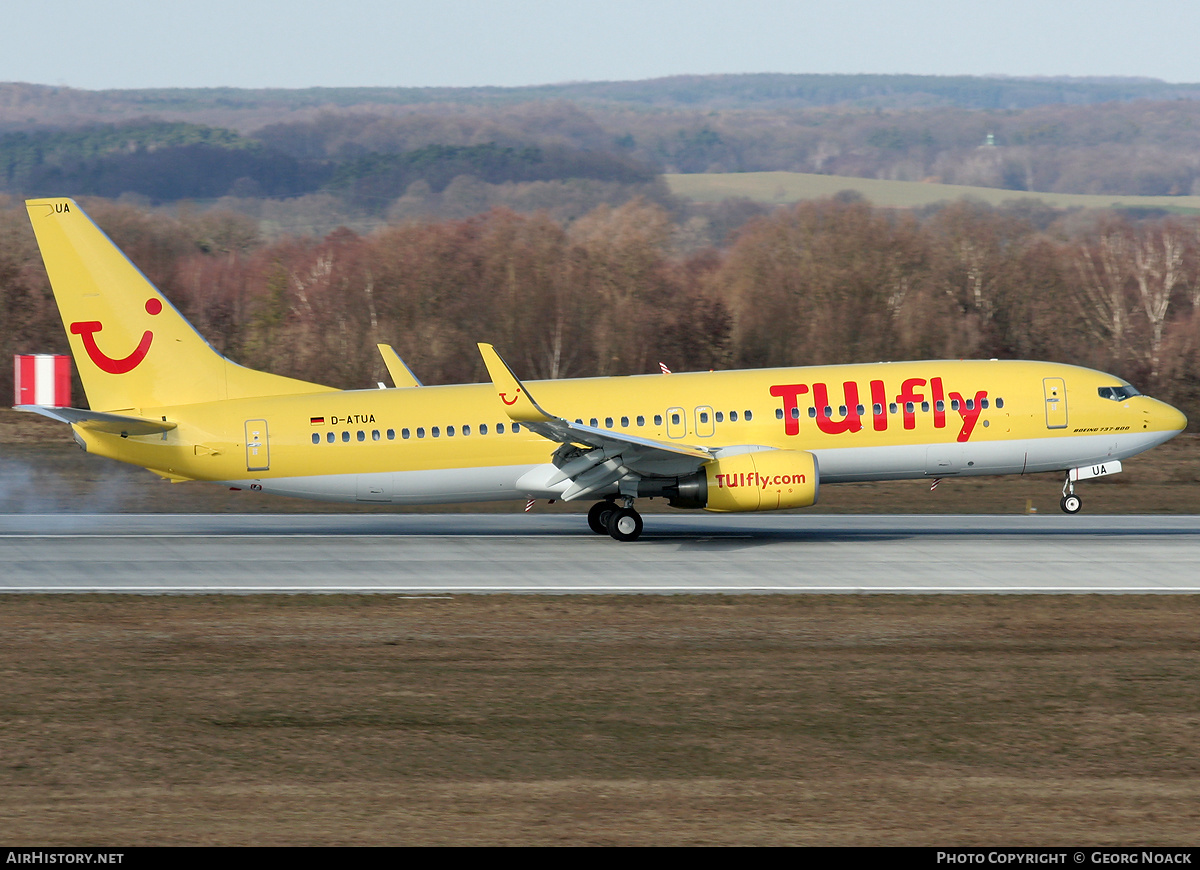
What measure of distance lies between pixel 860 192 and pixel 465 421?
423ft

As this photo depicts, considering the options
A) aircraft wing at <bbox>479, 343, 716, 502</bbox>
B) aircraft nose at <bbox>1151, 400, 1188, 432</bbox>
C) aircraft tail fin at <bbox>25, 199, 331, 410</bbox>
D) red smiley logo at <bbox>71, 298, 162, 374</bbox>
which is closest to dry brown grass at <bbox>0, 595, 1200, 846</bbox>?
aircraft wing at <bbox>479, 343, 716, 502</bbox>

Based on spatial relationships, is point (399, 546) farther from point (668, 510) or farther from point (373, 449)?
point (668, 510)

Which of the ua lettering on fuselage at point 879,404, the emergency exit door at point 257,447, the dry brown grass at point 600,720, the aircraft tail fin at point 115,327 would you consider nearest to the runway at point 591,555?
the dry brown grass at point 600,720

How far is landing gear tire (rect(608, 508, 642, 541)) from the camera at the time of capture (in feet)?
103

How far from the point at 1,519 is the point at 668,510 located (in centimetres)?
1921

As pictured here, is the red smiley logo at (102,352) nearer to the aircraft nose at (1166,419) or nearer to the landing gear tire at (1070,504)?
the landing gear tire at (1070,504)

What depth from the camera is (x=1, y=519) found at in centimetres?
3653

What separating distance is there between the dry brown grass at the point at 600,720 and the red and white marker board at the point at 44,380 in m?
38.2

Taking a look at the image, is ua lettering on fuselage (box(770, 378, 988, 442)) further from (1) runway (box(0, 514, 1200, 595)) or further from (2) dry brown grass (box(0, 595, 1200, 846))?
(2) dry brown grass (box(0, 595, 1200, 846))

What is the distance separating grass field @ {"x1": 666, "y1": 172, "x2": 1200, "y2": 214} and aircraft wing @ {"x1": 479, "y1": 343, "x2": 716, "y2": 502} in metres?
108

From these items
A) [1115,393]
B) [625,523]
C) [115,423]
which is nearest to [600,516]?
[625,523]

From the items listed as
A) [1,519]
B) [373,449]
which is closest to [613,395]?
[373,449]

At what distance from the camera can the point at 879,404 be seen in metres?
31.2

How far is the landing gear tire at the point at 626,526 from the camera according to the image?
31422 millimetres
